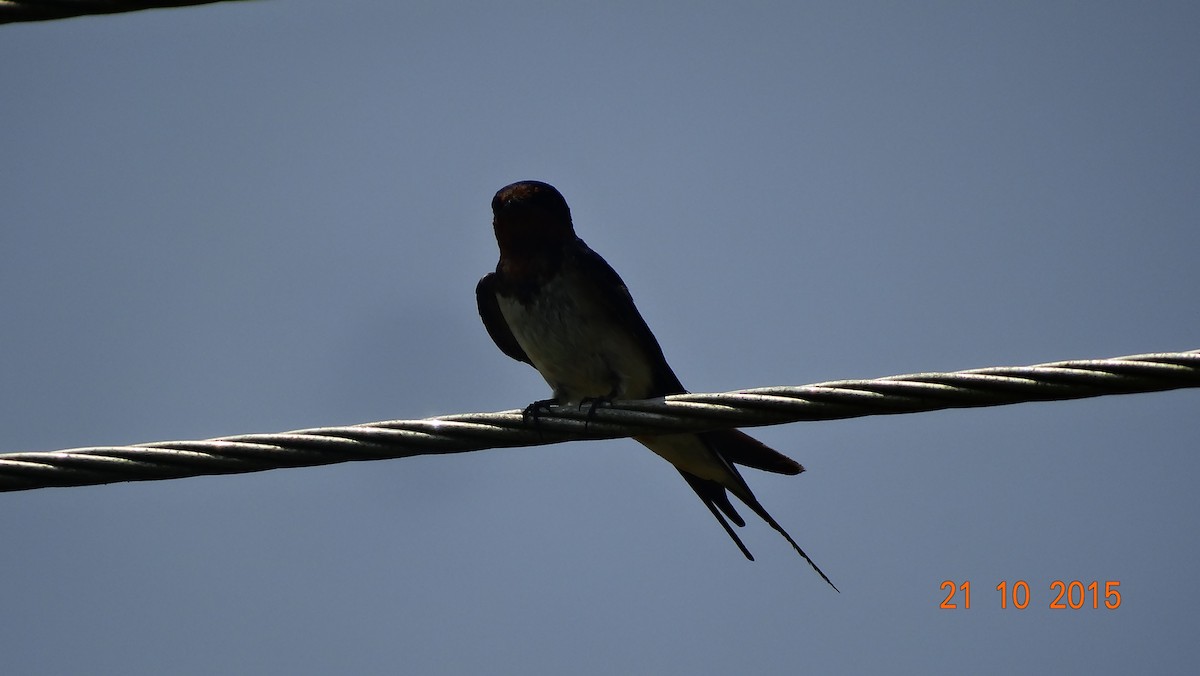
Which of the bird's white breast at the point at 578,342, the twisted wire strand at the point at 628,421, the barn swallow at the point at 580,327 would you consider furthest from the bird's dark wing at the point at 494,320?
the twisted wire strand at the point at 628,421

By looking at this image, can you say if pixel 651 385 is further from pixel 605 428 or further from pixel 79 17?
pixel 79 17

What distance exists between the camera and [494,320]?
6289 mm

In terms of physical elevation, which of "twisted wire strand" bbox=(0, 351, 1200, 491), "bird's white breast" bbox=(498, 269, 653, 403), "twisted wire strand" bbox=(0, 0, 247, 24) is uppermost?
"twisted wire strand" bbox=(0, 0, 247, 24)

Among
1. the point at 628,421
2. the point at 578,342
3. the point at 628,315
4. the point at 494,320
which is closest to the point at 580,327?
the point at 578,342

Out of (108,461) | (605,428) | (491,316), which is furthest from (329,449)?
(491,316)

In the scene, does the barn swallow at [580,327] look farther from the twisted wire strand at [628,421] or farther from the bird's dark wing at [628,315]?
the twisted wire strand at [628,421]

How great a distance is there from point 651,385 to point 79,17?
315cm

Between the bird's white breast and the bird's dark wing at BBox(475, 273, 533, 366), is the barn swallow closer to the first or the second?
the bird's white breast

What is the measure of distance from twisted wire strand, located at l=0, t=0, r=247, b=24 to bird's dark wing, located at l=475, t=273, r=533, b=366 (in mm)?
2964

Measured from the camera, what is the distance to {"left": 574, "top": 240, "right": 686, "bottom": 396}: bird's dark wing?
572 cm

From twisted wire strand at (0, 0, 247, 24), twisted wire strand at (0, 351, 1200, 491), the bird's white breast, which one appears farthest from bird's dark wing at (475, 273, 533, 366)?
twisted wire strand at (0, 0, 247, 24)

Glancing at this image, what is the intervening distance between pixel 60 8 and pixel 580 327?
283 centimetres

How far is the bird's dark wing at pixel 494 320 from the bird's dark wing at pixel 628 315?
1.61ft

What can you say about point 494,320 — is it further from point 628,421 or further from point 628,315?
point 628,421
